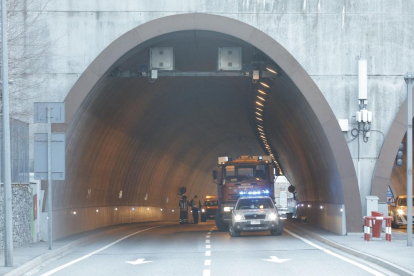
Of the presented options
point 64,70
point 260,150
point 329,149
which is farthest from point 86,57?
point 260,150

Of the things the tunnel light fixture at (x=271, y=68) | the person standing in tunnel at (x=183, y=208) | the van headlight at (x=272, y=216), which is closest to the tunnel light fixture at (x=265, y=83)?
the tunnel light fixture at (x=271, y=68)

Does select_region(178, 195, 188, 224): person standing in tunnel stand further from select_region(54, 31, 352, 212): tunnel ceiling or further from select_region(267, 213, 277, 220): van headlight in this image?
select_region(267, 213, 277, 220): van headlight

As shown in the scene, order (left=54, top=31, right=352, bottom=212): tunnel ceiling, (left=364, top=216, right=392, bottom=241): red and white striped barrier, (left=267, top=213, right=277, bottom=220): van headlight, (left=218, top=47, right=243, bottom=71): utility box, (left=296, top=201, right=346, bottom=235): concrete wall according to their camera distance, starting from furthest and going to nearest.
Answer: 1. (left=267, top=213, right=277, bottom=220): van headlight
2. (left=54, top=31, right=352, bottom=212): tunnel ceiling
3. (left=218, top=47, right=243, bottom=71): utility box
4. (left=296, top=201, right=346, bottom=235): concrete wall
5. (left=364, top=216, right=392, bottom=241): red and white striped barrier

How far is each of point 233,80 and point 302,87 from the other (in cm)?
1020

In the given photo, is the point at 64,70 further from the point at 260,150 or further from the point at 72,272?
the point at 260,150

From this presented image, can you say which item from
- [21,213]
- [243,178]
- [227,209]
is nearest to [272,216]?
[227,209]

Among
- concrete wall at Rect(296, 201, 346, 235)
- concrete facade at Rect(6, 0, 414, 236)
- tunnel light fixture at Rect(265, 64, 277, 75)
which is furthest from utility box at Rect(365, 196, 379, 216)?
tunnel light fixture at Rect(265, 64, 277, 75)

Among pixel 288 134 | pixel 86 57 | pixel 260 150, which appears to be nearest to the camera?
pixel 86 57

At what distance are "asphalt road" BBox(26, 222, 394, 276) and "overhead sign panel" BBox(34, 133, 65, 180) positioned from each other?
2529 mm

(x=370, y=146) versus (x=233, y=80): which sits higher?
(x=233, y=80)

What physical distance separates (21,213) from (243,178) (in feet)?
50.1

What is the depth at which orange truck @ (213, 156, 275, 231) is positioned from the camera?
36219 mm

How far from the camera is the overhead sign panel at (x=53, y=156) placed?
22422 mm

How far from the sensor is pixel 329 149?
91.8ft
